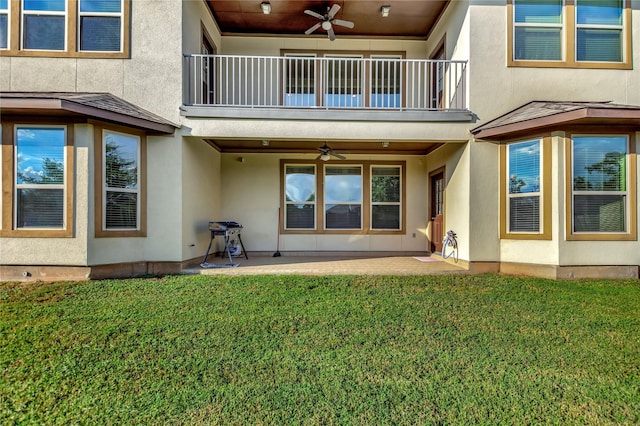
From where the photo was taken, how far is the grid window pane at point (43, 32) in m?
6.14

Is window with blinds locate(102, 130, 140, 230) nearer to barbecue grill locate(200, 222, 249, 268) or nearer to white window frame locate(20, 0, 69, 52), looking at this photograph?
barbecue grill locate(200, 222, 249, 268)

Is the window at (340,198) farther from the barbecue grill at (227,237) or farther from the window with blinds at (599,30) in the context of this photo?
the window with blinds at (599,30)

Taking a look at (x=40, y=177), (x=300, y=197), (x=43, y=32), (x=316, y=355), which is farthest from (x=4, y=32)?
(x=316, y=355)

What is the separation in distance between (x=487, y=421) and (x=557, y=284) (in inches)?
168

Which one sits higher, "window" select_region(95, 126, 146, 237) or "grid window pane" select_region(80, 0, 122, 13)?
"grid window pane" select_region(80, 0, 122, 13)

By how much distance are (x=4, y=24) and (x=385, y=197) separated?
9.41 meters

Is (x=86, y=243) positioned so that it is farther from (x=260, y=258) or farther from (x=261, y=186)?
(x=261, y=186)

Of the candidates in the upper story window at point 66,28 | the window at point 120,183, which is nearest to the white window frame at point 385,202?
the window at point 120,183

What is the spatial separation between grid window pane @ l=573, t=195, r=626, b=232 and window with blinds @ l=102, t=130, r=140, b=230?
8862 mm

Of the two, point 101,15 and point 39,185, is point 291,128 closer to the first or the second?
point 101,15

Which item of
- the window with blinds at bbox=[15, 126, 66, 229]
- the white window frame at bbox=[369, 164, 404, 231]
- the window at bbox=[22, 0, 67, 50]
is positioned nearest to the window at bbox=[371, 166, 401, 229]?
the white window frame at bbox=[369, 164, 404, 231]

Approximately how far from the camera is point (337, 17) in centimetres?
815

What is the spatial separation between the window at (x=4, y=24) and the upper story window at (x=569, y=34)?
10.3 meters

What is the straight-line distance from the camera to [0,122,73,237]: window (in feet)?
17.8
